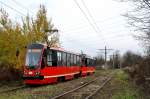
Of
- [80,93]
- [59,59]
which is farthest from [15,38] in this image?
[80,93]

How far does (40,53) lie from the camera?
27953 millimetres

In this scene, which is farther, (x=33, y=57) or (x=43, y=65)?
(x=33, y=57)

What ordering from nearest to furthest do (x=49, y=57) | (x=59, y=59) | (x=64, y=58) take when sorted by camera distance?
(x=49, y=57) < (x=59, y=59) < (x=64, y=58)

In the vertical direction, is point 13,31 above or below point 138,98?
above

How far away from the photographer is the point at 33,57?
Answer: 1110 inches

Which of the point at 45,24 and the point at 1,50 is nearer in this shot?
the point at 1,50

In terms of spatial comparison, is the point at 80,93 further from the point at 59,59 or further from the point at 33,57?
the point at 59,59

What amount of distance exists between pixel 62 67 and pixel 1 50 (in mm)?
5390

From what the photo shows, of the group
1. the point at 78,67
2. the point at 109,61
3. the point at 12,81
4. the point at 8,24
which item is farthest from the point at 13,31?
the point at 109,61

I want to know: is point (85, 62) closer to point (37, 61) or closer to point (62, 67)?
point (62, 67)

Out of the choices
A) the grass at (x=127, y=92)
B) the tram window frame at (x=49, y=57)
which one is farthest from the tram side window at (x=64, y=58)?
the grass at (x=127, y=92)

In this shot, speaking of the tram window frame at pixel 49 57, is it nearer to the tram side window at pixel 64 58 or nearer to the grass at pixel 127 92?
the tram side window at pixel 64 58

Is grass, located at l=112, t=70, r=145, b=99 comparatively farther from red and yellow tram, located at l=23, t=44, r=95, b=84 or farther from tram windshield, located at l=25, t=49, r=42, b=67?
tram windshield, located at l=25, t=49, r=42, b=67

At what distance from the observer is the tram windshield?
27891mm
